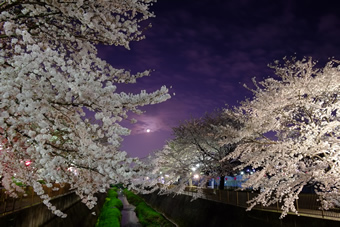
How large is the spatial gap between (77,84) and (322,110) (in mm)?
10174

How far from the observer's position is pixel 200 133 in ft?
82.8

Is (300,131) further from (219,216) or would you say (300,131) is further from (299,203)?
(219,216)

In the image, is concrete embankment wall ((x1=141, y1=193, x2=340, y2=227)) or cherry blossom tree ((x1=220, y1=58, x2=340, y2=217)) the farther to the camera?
concrete embankment wall ((x1=141, y1=193, x2=340, y2=227))

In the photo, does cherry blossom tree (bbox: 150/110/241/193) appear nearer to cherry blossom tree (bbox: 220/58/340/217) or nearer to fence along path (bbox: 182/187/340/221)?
fence along path (bbox: 182/187/340/221)

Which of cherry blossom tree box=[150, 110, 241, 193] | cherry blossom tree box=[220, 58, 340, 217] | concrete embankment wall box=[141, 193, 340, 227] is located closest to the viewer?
cherry blossom tree box=[220, 58, 340, 217]

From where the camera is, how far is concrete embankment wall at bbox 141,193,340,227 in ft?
36.1

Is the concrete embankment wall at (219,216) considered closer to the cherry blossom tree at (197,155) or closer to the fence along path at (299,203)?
the fence along path at (299,203)

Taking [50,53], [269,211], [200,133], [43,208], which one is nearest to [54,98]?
[50,53]

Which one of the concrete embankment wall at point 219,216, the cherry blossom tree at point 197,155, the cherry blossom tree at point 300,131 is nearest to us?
the cherry blossom tree at point 300,131

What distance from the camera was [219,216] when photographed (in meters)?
17.8

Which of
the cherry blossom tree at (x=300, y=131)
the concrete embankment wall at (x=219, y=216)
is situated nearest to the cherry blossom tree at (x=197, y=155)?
the concrete embankment wall at (x=219, y=216)

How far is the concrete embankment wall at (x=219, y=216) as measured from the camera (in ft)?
36.1

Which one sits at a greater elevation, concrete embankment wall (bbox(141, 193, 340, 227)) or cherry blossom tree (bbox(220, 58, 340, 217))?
cherry blossom tree (bbox(220, 58, 340, 217))

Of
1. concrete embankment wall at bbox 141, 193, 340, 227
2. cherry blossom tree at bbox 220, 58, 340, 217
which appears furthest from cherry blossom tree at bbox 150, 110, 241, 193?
cherry blossom tree at bbox 220, 58, 340, 217
